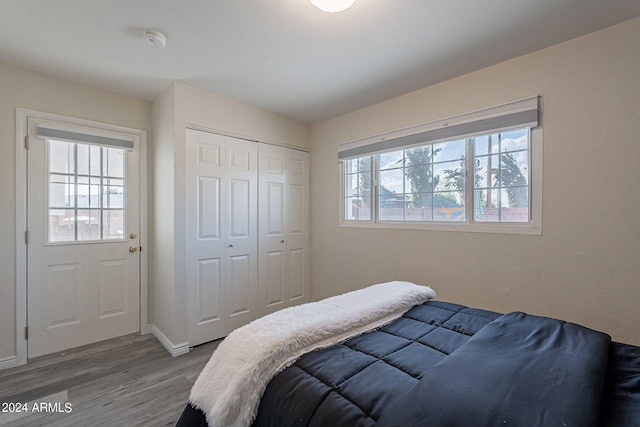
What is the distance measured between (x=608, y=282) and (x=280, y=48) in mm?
2662

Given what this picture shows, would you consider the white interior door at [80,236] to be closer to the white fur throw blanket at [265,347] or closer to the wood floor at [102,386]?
the wood floor at [102,386]

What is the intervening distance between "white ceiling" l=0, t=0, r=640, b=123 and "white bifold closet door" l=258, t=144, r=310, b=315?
97cm

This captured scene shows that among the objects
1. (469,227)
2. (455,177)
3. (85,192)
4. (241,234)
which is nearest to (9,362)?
(85,192)

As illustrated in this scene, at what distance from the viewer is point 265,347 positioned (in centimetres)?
114

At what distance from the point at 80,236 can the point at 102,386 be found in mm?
1391

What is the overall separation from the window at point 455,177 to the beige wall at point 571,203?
0.10 metres

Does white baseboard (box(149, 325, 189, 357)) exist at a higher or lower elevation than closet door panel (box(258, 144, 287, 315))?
lower

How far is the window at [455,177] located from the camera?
2189 millimetres

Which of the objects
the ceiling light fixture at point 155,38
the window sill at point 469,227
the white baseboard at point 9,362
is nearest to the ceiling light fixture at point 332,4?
the ceiling light fixture at point 155,38

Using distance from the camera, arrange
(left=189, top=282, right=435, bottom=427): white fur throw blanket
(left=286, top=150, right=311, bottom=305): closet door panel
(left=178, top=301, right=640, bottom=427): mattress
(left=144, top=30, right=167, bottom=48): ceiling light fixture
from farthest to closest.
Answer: (left=286, top=150, right=311, bottom=305): closet door panel → (left=144, top=30, right=167, bottom=48): ceiling light fixture → (left=189, top=282, right=435, bottom=427): white fur throw blanket → (left=178, top=301, right=640, bottom=427): mattress

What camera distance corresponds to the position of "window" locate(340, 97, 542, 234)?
86.2 inches

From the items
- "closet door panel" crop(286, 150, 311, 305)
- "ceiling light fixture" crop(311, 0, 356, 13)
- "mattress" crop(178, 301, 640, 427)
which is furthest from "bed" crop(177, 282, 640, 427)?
"closet door panel" crop(286, 150, 311, 305)

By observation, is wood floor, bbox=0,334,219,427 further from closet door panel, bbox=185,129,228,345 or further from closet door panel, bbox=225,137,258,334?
closet door panel, bbox=225,137,258,334

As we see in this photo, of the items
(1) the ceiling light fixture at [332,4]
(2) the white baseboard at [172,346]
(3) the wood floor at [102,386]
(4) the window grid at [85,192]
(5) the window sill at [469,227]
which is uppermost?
(1) the ceiling light fixture at [332,4]
